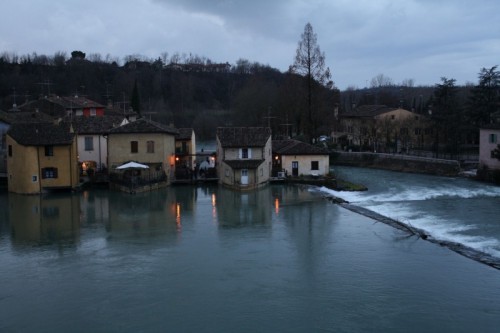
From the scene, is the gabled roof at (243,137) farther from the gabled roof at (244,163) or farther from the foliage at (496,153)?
the foliage at (496,153)

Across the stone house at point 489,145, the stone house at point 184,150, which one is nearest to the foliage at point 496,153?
the stone house at point 489,145

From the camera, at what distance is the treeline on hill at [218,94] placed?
3725cm

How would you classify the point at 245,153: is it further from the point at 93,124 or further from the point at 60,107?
the point at 60,107

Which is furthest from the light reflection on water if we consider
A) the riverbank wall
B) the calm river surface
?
the riverbank wall

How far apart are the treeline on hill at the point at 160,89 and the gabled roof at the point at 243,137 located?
1269 centimetres

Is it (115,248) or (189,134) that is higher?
(189,134)

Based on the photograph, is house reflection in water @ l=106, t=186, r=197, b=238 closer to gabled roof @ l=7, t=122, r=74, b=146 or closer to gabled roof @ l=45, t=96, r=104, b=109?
gabled roof @ l=7, t=122, r=74, b=146

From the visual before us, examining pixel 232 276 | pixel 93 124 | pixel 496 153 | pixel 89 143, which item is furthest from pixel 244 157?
pixel 232 276

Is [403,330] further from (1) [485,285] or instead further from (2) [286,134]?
(2) [286,134]

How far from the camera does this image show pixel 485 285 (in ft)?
39.3

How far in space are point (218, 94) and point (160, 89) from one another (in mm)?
8708

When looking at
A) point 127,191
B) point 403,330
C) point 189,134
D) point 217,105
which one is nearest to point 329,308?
point 403,330

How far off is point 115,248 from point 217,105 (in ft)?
195

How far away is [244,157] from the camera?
27844 millimetres
